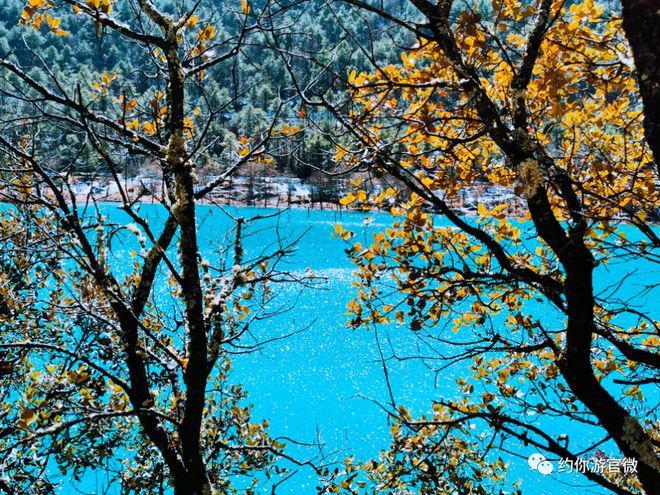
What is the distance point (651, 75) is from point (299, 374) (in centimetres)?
2244

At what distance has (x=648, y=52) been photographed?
5.71 feet

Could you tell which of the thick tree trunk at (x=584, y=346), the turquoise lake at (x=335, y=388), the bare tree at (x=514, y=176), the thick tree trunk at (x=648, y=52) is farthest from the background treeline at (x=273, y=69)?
the turquoise lake at (x=335, y=388)

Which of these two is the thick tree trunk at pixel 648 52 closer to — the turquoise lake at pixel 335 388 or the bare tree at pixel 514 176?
the bare tree at pixel 514 176

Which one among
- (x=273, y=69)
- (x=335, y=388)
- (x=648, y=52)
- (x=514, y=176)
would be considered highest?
(x=335, y=388)

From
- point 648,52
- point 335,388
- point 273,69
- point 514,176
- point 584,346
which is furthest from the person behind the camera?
point 335,388

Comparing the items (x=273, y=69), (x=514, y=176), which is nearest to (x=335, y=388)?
(x=273, y=69)

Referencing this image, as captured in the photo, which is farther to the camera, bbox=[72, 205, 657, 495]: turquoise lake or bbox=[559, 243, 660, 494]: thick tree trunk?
bbox=[72, 205, 657, 495]: turquoise lake

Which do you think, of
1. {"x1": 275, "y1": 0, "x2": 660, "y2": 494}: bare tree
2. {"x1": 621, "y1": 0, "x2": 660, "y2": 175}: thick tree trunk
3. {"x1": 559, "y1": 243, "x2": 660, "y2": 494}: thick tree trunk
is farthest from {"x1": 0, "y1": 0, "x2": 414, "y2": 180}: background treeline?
{"x1": 559, "y1": 243, "x2": 660, "y2": 494}: thick tree trunk

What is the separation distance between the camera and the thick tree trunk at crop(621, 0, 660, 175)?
1.71 meters

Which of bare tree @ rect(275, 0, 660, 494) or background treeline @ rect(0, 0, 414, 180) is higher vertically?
background treeline @ rect(0, 0, 414, 180)

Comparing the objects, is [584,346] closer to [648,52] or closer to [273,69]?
[648,52]

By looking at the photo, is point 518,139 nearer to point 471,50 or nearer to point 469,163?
point 471,50

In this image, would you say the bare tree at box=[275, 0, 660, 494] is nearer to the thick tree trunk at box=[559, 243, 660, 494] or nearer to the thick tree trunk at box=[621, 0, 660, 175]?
the thick tree trunk at box=[559, 243, 660, 494]

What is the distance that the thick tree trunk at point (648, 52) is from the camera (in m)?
1.71
